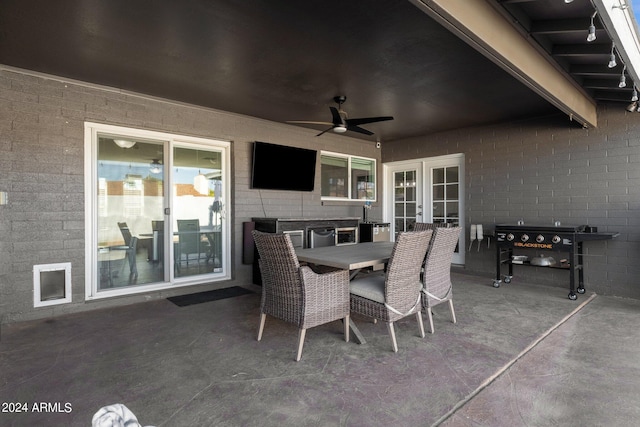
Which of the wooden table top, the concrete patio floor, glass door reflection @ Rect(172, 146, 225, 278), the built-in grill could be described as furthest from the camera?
glass door reflection @ Rect(172, 146, 225, 278)

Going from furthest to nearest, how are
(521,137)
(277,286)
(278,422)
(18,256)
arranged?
1. (521,137)
2. (18,256)
3. (277,286)
4. (278,422)

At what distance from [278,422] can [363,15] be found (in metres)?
2.72

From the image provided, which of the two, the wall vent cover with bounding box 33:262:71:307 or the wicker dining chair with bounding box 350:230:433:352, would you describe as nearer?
the wicker dining chair with bounding box 350:230:433:352

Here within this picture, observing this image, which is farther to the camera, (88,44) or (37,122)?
(37,122)

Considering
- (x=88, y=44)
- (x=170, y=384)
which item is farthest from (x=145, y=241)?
(x=170, y=384)

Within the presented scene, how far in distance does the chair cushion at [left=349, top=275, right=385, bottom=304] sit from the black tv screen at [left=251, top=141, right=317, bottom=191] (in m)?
2.80

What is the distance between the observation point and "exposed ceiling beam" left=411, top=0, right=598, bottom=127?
82.2 inches

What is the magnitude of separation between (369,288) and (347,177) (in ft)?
13.5

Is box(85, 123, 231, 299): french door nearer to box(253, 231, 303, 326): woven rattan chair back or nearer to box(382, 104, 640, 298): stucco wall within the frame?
box(253, 231, 303, 326): woven rattan chair back

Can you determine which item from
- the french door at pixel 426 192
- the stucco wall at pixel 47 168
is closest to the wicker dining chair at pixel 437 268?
the french door at pixel 426 192

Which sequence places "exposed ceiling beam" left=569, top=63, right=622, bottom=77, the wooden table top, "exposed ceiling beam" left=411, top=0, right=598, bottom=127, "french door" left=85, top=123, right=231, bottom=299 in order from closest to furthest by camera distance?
"exposed ceiling beam" left=411, top=0, right=598, bottom=127 → the wooden table top → "exposed ceiling beam" left=569, top=63, right=622, bottom=77 → "french door" left=85, top=123, right=231, bottom=299

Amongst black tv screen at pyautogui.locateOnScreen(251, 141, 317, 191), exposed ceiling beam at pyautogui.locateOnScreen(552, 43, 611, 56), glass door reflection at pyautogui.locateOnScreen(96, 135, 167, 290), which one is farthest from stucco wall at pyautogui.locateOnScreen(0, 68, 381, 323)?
exposed ceiling beam at pyautogui.locateOnScreen(552, 43, 611, 56)

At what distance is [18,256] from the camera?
3.45 m

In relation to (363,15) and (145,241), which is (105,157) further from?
(363,15)
